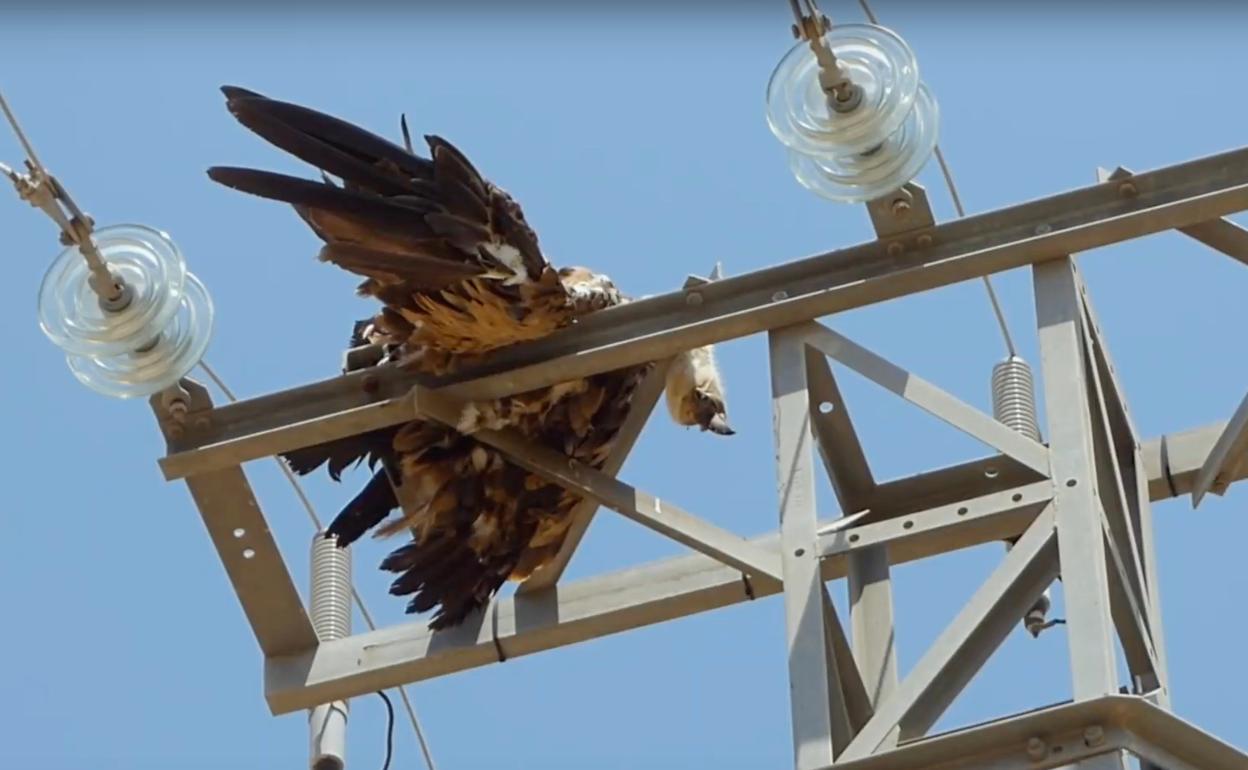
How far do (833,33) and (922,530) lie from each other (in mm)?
1619

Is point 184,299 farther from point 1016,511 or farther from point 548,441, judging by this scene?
point 1016,511

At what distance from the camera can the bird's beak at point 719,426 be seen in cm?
993

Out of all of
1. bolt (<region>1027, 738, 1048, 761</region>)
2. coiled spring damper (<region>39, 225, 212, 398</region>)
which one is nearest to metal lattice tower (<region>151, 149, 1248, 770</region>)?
bolt (<region>1027, 738, 1048, 761</region>)

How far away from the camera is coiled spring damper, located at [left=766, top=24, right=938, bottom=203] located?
8938 mm

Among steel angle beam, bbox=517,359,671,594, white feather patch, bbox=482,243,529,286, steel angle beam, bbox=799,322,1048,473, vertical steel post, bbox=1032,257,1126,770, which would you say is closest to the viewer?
vertical steel post, bbox=1032,257,1126,770

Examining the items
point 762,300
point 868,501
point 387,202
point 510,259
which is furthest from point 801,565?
point 387,202

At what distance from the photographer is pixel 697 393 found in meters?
9.88

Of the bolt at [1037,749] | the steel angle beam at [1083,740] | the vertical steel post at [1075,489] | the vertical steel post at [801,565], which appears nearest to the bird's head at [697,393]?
the vertical steel post at [801,565]

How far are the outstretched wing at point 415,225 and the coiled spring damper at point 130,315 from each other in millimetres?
409

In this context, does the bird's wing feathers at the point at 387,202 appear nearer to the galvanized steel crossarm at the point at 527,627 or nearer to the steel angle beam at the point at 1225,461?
the galvanized steel crossarm at the point at 527,627

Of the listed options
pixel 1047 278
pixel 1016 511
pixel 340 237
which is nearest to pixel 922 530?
pixel 1016 511

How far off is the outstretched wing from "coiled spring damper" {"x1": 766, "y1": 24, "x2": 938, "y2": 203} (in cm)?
99

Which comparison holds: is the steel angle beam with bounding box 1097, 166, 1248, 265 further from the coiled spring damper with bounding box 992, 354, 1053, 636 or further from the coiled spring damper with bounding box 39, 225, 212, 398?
the coiled spring damper with bounding box 39, 225, 212, 398

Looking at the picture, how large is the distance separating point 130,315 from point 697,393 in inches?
75.9
